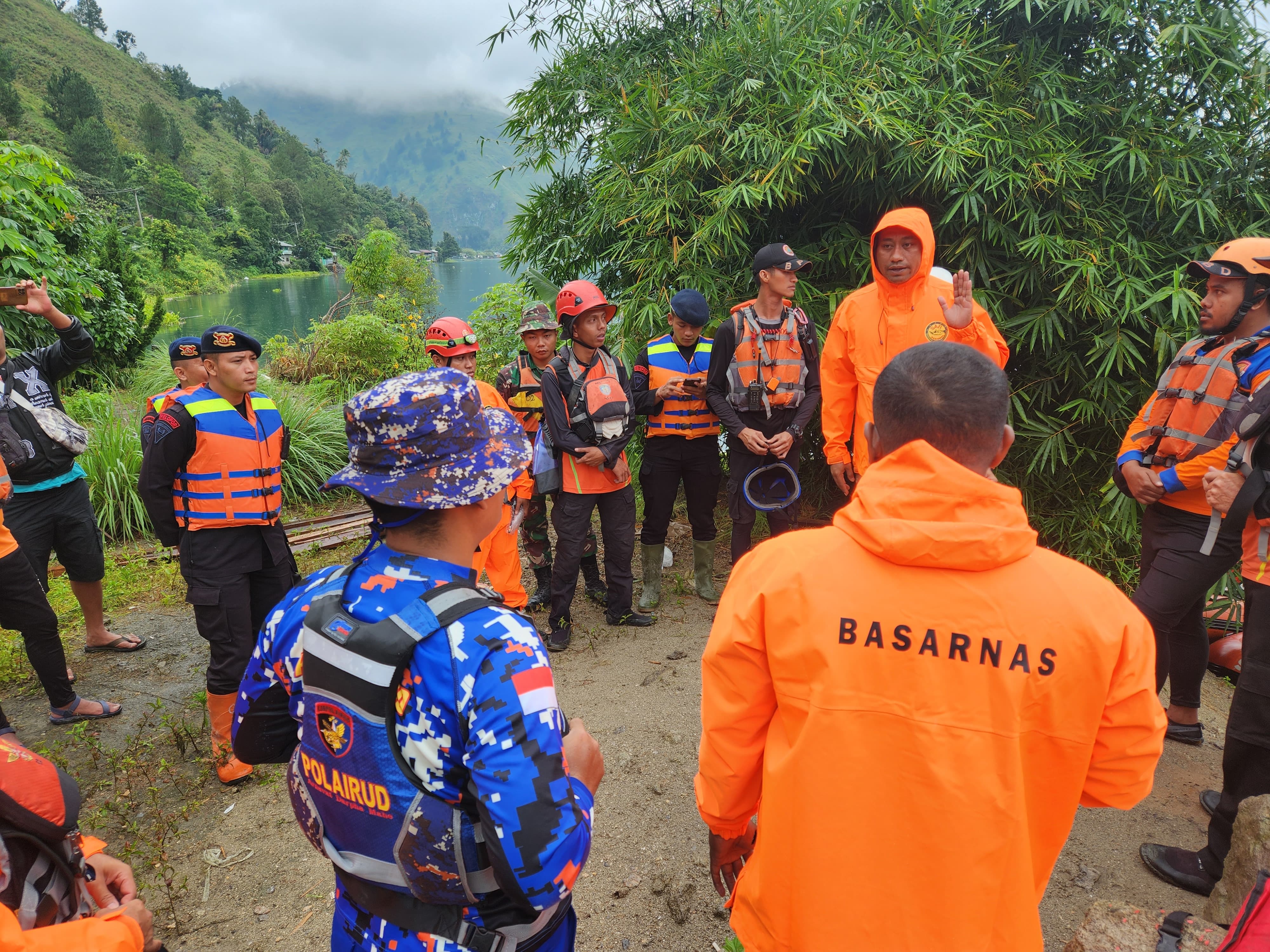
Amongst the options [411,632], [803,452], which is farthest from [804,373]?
[411,632]

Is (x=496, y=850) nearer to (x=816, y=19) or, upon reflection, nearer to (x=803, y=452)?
(x=803, y=452)

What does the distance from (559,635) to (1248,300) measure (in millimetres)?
3892

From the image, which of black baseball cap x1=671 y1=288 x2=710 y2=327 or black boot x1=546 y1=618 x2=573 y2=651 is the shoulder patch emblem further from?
black baseball cap x1=671 y1=288 x2=710 y2=327

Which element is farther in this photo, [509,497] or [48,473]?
[509,497]

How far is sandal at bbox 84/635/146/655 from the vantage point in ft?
15.7

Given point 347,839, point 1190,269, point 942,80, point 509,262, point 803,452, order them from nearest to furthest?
1. point 347,839
2. point 1190,269
3. point 942,80
4. point 803,452
5. point 509,262

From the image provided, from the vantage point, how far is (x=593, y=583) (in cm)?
531

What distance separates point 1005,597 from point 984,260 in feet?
16.4

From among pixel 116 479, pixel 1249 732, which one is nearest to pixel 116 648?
pixel 116 479

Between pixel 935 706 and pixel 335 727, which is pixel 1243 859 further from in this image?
pixel 335 727

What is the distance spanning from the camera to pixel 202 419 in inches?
130

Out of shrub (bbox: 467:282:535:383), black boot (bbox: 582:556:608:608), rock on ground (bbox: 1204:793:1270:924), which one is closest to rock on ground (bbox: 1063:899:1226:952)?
rock on ground (bbox: 1204:793:1270:924)

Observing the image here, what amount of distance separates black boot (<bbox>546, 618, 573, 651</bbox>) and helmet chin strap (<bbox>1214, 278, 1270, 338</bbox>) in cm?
378

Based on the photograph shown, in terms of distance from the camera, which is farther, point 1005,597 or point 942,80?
point 942,80
